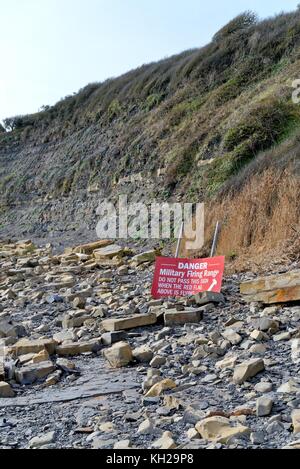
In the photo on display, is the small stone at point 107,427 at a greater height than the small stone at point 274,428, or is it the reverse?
the small stone at point 274,428

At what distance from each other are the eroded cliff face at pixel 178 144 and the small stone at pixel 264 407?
15.4ft

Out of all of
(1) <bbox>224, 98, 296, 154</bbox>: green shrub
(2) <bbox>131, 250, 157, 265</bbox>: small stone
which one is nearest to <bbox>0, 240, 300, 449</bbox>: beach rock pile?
(2) <bbox>131, 250, 157, 265</bbox>: small stone

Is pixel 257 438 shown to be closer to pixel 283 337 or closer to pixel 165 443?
pixel 165 443

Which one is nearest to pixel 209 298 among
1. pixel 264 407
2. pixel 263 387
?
pixel 263 387

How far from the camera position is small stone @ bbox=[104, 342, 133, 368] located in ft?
15.4

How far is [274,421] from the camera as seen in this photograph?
Result: 303 cm

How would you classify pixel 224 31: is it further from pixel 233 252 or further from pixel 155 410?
pixel 155 410

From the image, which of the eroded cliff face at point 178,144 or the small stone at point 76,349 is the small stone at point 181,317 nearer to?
the small stone at point 76,349

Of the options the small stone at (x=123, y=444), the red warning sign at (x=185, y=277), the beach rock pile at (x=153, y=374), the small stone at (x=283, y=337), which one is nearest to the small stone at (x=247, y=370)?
the beach rock pile at (x=153, y=374)

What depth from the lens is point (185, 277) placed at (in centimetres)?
663

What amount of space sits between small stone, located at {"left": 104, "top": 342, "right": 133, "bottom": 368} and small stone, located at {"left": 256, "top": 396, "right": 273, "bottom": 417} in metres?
1.67

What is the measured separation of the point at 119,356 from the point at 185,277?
2142 mm

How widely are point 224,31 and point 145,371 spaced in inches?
789

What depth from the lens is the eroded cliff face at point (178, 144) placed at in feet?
36.3
